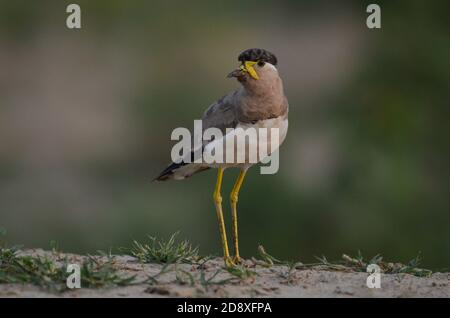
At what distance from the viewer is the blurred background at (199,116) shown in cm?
1327

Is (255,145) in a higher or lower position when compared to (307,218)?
higher

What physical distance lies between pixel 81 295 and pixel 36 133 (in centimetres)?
1648

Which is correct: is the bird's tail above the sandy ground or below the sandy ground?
above

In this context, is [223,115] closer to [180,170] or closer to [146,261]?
[180,170]

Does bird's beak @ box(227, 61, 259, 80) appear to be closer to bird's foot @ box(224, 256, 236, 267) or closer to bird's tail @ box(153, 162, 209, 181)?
bird's tail @ box(153, 162, 209, 181)

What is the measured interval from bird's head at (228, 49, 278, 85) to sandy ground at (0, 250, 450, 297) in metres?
1.45

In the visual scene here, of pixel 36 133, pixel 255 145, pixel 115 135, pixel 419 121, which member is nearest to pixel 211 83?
pixel 115 135

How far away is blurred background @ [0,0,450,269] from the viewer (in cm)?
1327

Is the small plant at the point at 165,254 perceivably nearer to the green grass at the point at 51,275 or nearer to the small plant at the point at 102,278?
the green grass at the point at 51,275

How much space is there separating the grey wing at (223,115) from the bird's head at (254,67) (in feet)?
0.69

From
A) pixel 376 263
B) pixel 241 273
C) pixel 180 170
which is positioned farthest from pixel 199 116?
pixel 241 273

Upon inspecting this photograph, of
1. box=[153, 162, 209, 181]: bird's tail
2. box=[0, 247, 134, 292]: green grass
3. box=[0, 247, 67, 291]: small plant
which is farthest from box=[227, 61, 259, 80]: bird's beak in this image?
box=[0, 247, 67, 291]: small plant
